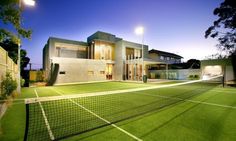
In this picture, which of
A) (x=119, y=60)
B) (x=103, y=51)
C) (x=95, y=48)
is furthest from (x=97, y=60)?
(x=119, y=60)

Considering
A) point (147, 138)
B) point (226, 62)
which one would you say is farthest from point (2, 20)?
point (226, 62)

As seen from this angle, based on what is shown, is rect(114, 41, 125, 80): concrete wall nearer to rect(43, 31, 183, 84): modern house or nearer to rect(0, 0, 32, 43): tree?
rect(43, 31, 183, 84): modern house

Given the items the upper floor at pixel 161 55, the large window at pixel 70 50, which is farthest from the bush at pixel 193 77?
the large window at pixel 70 50

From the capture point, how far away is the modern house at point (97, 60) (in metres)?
24.1

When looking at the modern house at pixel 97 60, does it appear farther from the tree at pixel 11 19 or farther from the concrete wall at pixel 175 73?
the tree at pixel 11 19

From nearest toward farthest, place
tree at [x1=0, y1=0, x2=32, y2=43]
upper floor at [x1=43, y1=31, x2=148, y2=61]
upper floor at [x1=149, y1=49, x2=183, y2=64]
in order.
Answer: tree at [x1=0, y1=0, x2=32, y2=43] → upper floor at [x1=43, y1=31, x2=148, y2=61] → upper floor at [x1=149, y1=49, x2=183, y2=64]

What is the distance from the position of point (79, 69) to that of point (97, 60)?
446cm

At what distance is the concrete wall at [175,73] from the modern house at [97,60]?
238 inches

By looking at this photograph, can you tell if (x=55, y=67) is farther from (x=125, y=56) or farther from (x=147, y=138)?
(x=147, y=138)

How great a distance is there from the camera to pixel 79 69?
81.4 ft

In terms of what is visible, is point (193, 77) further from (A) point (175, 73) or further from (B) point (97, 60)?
(B) point (97, 60)

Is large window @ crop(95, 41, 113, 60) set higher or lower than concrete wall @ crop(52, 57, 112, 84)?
higher

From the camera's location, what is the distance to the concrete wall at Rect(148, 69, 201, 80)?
94.9 ft

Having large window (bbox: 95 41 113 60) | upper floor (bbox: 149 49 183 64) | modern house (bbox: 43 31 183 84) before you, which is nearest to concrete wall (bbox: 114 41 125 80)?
modern house (bbox: 43 31 183 84)
